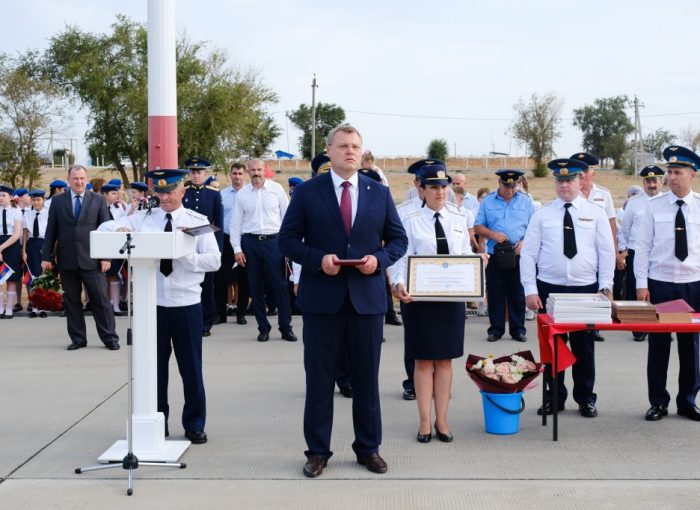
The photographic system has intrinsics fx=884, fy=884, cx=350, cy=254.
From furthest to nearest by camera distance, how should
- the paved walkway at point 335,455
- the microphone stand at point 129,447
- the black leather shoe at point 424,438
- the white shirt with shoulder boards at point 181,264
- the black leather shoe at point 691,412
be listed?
the black leather shoe at point 691,412 → the black leather shoe at point 424,438 → the white shirt with shoulder boards at point 181,264 → the microphone stand at point 129,447 → the paved walkway at point 335,455

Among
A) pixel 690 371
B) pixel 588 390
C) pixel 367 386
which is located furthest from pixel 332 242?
pixel 690 371

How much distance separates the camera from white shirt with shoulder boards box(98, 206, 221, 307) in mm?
6199

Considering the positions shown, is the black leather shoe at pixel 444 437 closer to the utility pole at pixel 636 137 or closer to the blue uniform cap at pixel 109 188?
the blue uniform cap at pixel 109 188

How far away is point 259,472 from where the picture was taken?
5648 mm

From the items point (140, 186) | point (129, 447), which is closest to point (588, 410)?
point (129, 447)

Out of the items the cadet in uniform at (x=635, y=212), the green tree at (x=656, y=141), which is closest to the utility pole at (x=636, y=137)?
the green tree at (x=656, y=141)

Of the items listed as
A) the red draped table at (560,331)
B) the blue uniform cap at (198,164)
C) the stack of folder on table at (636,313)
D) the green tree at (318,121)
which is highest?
the green tree at (318,121)

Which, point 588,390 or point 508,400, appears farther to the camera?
point 588,390

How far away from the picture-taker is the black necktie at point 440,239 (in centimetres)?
659

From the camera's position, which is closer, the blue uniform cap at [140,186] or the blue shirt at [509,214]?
the blue shirt at [509,214]

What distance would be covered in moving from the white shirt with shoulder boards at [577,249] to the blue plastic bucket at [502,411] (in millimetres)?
914

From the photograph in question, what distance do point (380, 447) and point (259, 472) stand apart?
0.95 m
